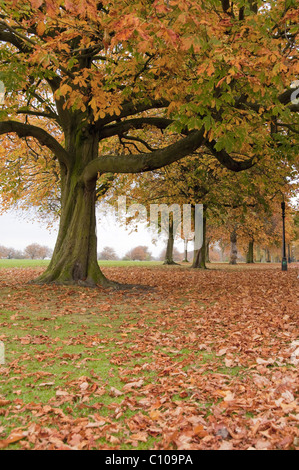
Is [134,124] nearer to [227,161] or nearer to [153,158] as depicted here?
[153,158]

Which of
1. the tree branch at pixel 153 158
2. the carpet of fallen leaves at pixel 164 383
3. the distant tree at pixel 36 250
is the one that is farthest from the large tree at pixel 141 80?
the distant tree at pixel 36 250

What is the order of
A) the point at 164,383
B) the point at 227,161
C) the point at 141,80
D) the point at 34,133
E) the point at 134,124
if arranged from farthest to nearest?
the point at 134,124
the point at 34,133
the point at 227,161
the point at 141,80
the point at 164,383

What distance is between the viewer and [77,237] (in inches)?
480

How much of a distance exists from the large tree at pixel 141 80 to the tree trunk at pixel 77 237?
0.03 m

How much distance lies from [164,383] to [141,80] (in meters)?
8.69

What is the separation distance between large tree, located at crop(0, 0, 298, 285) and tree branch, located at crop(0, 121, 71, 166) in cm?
3

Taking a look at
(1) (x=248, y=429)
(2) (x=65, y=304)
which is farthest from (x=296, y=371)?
(2) (x=65, y=304)

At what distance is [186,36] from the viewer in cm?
547

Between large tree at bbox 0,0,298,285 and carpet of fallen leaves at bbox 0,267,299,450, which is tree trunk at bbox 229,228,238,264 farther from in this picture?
carpet of fallen leaves at bbox 0,267,299,450

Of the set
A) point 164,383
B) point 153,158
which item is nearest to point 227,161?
point 153,158

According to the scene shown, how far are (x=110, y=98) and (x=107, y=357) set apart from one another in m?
7.40

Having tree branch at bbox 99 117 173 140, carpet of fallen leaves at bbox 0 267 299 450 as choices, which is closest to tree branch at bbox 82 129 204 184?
tree branch at bbox 99 117 173 140

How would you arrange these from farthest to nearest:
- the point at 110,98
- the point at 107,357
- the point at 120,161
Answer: the point at 120,161, the point at 110,98, the point at 107,357
